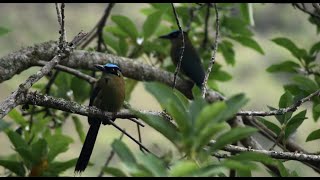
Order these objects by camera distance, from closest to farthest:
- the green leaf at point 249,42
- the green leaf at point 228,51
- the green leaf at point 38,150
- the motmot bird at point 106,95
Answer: the green leaf at point 38,150, the motmot bird at point 106,95, the green leaf at point 249,42, the green leaf at point 228,51

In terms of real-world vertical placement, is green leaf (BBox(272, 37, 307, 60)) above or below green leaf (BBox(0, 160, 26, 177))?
above

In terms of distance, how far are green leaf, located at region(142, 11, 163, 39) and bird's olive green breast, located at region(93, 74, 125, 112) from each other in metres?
0.58

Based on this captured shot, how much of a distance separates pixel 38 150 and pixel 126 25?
148cm

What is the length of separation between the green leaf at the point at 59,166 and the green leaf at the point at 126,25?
130cm

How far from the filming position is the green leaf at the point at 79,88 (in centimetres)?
403

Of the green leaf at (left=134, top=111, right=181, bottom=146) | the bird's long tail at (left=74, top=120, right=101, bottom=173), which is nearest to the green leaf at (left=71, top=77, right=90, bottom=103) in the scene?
the bird's long tail at (left=74, top=120, right=101, bottom=173)

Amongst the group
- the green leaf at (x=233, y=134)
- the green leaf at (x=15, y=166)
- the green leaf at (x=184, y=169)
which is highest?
the green leaf at (x=15, y=166)

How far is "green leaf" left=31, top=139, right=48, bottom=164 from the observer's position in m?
2.97

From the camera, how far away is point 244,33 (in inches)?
177

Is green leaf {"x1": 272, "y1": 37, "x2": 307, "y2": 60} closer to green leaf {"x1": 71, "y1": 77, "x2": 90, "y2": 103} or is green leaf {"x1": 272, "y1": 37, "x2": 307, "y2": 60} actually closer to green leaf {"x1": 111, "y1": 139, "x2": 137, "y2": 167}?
green leaf {"x1": 71, "y1": 77, "x2": 90, "y2": 103}

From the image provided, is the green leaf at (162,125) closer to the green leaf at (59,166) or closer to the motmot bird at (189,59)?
the green leaf at (59,166)

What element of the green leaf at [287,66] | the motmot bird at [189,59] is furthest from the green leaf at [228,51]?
the green leaf at [287,66]

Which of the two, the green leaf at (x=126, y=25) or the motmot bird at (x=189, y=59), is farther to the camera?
the motmot bird at (x=189, y=59)

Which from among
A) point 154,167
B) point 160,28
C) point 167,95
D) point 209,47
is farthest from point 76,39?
point 209,47
